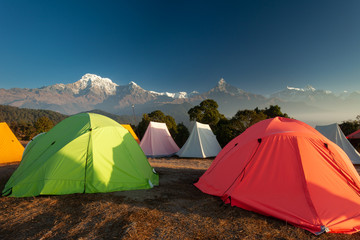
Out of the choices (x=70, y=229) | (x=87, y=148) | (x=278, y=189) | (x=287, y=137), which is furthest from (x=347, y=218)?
(x=87, y=148)

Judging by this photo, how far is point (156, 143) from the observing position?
579 inches

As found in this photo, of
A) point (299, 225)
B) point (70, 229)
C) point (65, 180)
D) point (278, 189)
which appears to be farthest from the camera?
point (65, 180)

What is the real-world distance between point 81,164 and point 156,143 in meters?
10.0

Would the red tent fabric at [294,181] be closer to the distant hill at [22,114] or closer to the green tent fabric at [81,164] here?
the green tent fabric at [81,164]

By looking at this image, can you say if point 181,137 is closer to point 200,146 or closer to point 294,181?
point 200,146

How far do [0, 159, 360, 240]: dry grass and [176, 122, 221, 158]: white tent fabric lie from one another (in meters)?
9.05

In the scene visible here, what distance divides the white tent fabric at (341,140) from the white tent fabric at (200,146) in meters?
9.42

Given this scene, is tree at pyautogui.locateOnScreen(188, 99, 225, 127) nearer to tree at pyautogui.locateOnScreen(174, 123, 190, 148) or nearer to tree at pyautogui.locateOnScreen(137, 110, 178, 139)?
tree at pyautogui.locateOnScreen(137, 110, 178, 139)

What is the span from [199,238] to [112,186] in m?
3.21

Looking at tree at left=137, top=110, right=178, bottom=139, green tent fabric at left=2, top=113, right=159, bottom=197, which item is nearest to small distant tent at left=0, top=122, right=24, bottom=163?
green tent fabric at left=2, top=113, right=159, bottom=197

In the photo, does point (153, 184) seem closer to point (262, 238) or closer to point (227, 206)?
point (227, 206)

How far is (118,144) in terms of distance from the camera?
5.48m

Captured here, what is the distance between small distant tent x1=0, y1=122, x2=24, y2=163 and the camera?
9.91m

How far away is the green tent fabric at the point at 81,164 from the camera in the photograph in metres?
4.54
